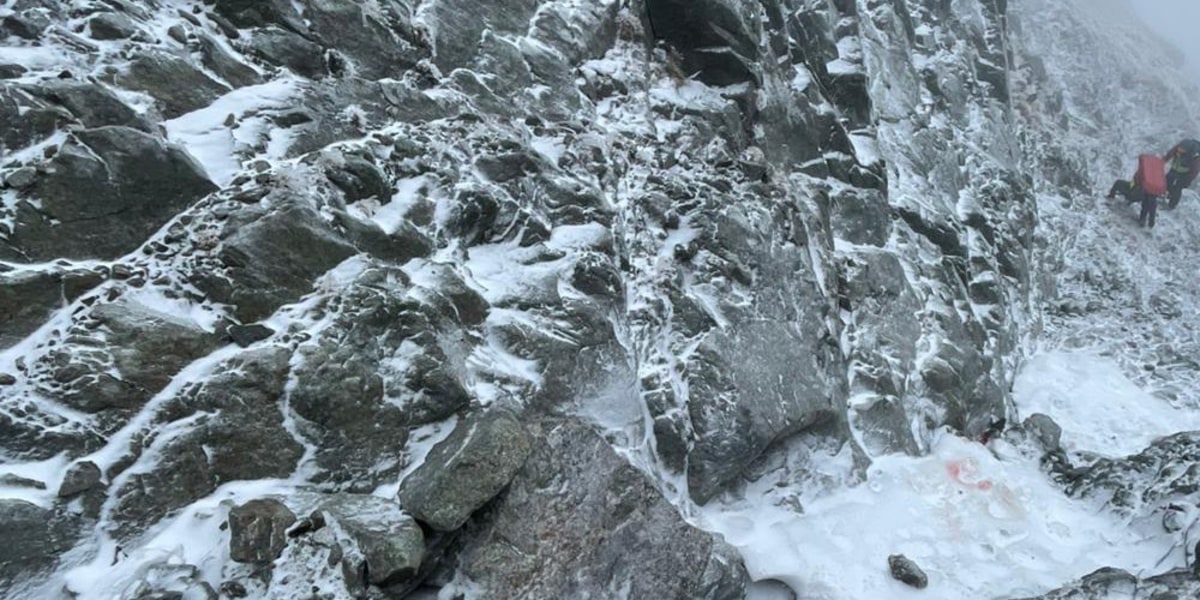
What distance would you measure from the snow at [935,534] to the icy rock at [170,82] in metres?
6.38

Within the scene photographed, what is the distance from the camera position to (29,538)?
4258 mm

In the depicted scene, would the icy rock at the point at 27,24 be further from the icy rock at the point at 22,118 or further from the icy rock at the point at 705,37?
the icy rock at the point at 705,37

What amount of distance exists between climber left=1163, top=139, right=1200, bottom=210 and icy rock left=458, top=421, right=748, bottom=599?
2070 cm

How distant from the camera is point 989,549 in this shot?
7.76 metres

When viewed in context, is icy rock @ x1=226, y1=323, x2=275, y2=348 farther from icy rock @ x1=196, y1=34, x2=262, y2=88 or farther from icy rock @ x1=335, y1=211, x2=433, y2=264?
icy rock @ x1=196, y1=34, x2=262, y2=88

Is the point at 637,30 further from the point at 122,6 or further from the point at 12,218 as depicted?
the point at 12,218

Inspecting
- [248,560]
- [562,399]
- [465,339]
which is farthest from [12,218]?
[562,399]

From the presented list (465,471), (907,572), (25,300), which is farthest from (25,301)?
(907,572)

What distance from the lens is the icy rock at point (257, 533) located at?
445 centimetres

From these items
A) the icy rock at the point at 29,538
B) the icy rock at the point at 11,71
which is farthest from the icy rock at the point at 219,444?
the icy rock at the point at 11,71

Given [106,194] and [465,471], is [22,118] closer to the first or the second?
[106,194]

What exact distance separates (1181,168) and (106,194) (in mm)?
24762

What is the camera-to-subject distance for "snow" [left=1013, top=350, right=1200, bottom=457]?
11070mm

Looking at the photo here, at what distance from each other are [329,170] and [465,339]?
6.82 ft
